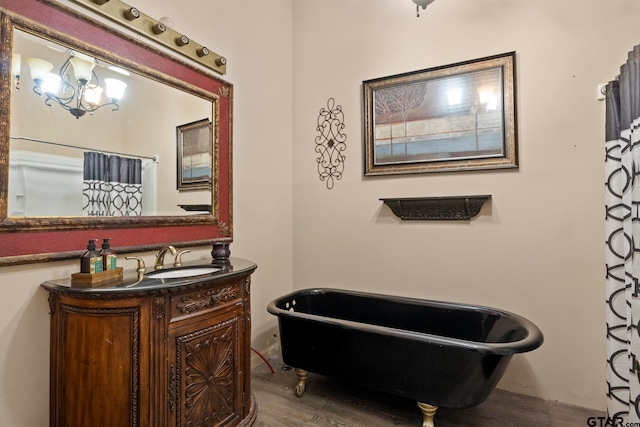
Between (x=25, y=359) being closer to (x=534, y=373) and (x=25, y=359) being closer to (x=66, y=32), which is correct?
(x=66, y=32)

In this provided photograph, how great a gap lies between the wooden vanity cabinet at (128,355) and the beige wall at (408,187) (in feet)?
0.51

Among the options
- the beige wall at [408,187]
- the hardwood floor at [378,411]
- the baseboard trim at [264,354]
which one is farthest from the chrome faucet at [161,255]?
the baseboard trim at [264,354]

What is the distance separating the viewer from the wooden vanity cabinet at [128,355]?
1256 millimetres

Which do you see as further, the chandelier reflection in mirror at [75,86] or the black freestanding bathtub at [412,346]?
the black freestanding bathtub at [412,346]

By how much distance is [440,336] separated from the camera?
186 cm

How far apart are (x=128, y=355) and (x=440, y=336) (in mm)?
1606

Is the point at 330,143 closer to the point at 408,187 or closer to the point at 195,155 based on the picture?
the point at 408,187

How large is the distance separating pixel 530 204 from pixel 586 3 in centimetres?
127

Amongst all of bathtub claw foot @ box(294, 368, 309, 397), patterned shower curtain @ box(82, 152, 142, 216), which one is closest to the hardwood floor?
bathtub claw foot @ box(294, 368, 309, 397)

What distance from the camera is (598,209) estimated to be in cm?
192

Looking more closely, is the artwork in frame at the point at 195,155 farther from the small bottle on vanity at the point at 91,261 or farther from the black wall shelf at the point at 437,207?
the black wall shelf at the point at 437,207

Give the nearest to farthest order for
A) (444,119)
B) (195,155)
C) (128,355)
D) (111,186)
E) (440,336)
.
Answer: (128,355)
(111,186)
(440,336)
(195,155)
(444,119)

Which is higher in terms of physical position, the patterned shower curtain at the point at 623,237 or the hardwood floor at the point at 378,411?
the patterned shower curtain at the point at 623,237

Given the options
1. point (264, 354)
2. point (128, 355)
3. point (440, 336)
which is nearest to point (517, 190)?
point (440, 336)
